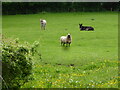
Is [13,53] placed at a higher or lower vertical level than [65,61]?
higher

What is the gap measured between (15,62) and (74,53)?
12.5 meters

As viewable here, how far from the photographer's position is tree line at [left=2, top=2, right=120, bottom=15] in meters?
58.3

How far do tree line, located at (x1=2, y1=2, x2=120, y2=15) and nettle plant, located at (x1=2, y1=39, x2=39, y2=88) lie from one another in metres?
45.4

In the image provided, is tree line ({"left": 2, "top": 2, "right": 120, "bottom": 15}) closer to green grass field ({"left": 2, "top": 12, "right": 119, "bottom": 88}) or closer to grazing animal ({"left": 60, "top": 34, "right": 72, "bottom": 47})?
→ green grass field ({"left": 2, "top": 12, "right": 119, "bottom": 88})

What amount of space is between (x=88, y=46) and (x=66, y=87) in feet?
48.6

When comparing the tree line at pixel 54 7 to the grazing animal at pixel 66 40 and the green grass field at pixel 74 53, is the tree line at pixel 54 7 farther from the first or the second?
the grazing animal at pixel 66 40

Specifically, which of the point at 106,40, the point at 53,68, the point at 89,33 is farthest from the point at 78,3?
the point at 53,68

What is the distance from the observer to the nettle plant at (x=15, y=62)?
41.3 feet

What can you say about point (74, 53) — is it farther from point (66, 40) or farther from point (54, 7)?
point (54, 7)

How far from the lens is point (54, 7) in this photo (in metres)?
59.6

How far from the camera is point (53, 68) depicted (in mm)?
19391

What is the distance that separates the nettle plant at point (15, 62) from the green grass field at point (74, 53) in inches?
25.9

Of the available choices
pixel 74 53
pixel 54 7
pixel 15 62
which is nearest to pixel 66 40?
pixel 74 53

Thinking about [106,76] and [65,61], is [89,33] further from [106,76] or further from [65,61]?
[106,76]
